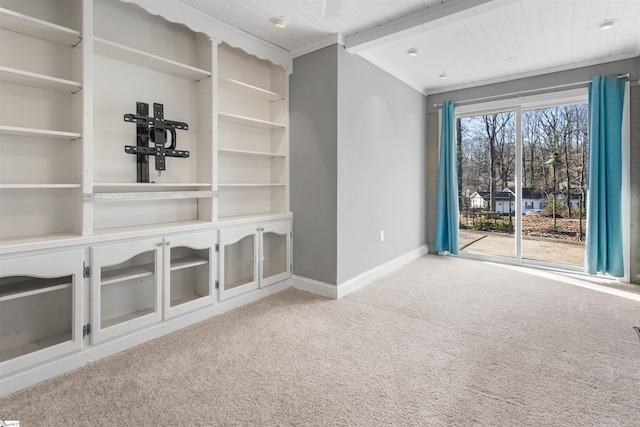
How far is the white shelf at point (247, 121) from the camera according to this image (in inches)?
118

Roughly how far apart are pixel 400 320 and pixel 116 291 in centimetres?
214

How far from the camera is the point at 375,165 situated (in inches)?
151

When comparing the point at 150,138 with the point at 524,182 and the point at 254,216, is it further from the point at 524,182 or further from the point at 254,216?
the point at 524,182

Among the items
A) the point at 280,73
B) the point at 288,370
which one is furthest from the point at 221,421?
the point at 280,73

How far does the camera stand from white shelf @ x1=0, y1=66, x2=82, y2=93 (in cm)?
187

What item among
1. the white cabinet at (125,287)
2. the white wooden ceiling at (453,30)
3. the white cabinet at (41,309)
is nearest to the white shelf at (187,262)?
the white cabinet at (125,287)

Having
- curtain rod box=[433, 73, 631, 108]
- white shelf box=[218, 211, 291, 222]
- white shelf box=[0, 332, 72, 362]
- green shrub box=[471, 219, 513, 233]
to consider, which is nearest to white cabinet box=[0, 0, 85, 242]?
white shelf box=[0, 332, 72, 362]

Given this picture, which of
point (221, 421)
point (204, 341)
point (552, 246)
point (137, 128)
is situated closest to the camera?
point (221, 421)

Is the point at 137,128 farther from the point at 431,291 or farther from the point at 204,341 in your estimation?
the point at 431,291

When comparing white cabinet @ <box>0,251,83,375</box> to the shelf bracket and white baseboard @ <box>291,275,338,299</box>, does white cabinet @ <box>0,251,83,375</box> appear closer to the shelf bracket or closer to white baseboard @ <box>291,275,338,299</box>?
the shelf bracket

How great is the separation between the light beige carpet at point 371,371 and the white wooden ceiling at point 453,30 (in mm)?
2413

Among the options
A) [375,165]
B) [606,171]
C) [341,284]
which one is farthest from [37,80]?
[606,171]

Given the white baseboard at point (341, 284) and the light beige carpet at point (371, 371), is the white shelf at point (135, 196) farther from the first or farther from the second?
the white baseboard at point (341, 284)

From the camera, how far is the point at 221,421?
1.59m
